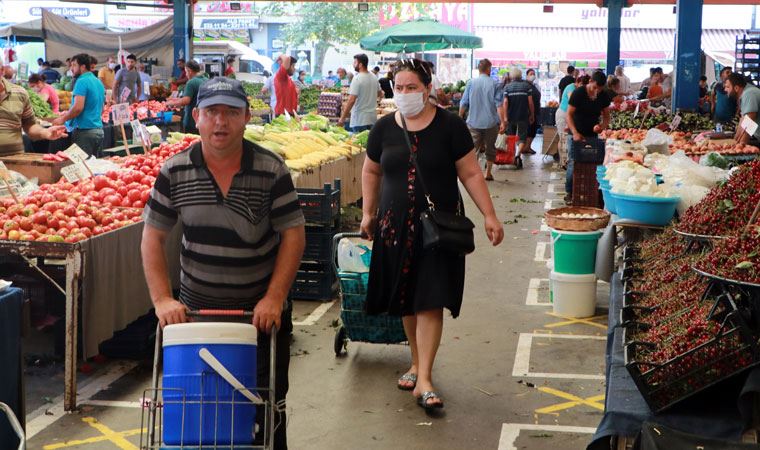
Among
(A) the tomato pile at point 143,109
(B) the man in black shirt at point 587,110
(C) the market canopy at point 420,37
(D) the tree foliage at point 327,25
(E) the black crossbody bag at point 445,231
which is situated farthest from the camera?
(D) the tree foliage at point 327,25

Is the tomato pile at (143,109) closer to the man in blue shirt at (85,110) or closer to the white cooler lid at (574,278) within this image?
the man in blue shirt at (85,110)

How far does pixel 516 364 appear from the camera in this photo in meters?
7.11

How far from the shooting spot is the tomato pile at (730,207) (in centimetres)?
502

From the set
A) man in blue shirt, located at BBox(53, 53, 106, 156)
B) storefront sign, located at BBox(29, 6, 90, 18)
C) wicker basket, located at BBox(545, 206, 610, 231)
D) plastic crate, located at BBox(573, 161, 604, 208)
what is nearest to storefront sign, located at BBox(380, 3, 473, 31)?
storefront sign, located at BBox(29, 6, 90, 18)

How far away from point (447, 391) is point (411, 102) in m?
1.94

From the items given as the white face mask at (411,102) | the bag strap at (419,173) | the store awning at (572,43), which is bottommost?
the bag strap at (419,173)

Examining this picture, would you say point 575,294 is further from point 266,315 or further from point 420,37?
point 420,37

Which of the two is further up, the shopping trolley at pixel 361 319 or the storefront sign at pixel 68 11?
the storefront sign at pixel 68 11

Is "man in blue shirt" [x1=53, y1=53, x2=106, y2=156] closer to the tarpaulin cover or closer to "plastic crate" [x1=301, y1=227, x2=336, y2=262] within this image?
"plastic crate" [x1=301, y1=227, x2=336, y2=262]

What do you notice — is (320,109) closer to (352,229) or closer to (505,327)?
(352,229)

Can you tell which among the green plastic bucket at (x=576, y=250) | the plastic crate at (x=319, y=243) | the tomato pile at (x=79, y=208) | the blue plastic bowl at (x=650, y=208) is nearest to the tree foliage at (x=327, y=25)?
the plastic crate at (x=319, y=243)

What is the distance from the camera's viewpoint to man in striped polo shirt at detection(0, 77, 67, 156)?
986cm

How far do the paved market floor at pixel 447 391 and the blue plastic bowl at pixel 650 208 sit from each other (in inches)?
40.3

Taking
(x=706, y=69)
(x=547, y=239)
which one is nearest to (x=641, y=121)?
(x=547, y=239)
